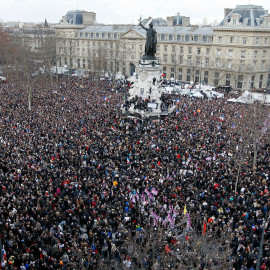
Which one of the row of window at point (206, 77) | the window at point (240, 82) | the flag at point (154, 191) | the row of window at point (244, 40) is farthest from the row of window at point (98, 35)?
the flag at point (154, 191)

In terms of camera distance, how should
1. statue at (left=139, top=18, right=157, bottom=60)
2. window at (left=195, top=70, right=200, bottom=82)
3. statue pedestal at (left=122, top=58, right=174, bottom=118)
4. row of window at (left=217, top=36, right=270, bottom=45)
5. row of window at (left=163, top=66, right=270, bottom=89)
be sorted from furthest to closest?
window at (left=195, top=70, right=200, bottom=82)
row of window at (left=163, top=66, right=270, bottom=89)
row of window at (left=217, top=36, right=270, bottom=45)
statue at (left=139, top=18, right=157, bottom=60)
statue pedestal at (left=122, top=58, right=174, bottom=118)

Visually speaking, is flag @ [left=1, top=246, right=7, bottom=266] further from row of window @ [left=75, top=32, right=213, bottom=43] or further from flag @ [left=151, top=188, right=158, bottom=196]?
row of window @ [left=75, top=32, right=213, bottom=43]

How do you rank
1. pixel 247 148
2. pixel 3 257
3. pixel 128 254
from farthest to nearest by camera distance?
pixel 247 148 → pixel 128 254 → pixel 3 257

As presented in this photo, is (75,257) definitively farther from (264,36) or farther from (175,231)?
(264,36)

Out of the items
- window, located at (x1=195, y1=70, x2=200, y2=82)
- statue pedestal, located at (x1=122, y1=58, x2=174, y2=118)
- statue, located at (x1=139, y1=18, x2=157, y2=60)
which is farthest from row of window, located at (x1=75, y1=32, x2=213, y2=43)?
statue pedestal, located at (x1=122, y1=58, x2=174, y2=118)

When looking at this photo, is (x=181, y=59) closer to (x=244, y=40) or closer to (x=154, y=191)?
(x=244, y=40)

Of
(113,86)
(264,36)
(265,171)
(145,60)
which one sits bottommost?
(265,171)

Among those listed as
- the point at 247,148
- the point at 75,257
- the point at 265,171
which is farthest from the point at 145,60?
the point at 75,257

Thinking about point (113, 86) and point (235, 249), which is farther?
point (113, 86)
